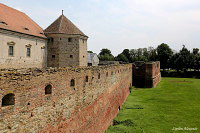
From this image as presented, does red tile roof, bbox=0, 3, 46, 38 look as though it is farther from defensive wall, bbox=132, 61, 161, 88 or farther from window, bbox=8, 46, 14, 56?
defensive wall, bbox=132, 61, 161, 88

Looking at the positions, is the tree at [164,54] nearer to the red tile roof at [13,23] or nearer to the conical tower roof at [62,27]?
the conical tower roof at [62,27]

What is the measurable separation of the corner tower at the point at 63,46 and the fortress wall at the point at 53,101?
889cm

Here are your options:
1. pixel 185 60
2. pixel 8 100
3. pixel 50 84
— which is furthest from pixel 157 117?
pixel 185 60

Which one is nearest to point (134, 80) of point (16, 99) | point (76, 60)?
point (76, 60)

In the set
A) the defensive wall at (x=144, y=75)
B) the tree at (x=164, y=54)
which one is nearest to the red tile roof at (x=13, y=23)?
the defensive wall at (x=144, y=75)

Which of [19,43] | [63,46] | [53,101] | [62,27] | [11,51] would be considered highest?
[62,27]

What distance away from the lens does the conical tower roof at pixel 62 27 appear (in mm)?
21062

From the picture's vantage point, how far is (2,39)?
15.1 meters

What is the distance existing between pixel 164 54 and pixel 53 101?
6158 centimetres

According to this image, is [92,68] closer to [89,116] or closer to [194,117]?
[89,116]

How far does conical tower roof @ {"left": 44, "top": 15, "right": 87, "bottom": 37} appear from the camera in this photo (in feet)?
69.1

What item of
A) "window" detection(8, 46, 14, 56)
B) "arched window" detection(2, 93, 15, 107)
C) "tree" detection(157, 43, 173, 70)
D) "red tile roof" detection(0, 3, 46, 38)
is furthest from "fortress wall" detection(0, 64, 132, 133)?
"tree" detection(157, 43, 173, 70)

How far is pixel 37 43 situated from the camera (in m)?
19.6

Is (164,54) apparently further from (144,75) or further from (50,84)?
(50,84)
